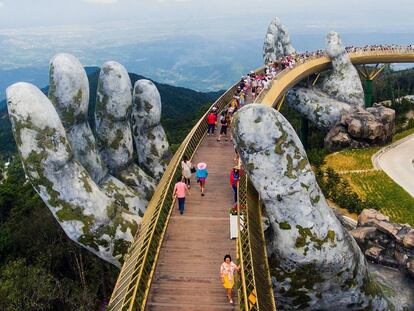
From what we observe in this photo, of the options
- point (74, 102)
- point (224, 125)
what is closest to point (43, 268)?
point (74, 102)

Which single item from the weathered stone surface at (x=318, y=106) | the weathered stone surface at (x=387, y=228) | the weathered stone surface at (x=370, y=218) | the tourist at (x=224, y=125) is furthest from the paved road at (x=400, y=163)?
the tourist at (x=224, y=125)

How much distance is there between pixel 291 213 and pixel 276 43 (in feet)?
127

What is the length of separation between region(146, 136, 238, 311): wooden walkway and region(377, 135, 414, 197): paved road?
1956 centimetres

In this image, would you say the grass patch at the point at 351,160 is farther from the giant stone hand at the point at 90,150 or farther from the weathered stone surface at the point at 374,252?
the giant stone hand at the point at 90,150

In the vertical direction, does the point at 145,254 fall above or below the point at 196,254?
above

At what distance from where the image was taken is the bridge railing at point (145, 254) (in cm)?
1113

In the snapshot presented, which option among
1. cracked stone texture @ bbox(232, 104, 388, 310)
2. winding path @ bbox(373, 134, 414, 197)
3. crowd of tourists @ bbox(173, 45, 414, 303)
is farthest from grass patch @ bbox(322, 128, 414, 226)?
cracked stone texture @ bbox(232, 104, 388, 310)

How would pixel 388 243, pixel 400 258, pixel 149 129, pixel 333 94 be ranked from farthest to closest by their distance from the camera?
pixel 333 94 < pixel 149 129 < pixel 388 243 < pixel 400 258

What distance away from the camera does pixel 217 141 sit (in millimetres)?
23172

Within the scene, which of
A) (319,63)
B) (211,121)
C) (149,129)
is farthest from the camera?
(319,63)

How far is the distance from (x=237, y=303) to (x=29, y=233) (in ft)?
77.6

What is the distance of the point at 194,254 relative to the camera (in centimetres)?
1336

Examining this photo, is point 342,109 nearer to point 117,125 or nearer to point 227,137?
point 227,137

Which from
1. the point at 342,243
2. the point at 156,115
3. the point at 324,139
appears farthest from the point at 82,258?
the point at 324,139
